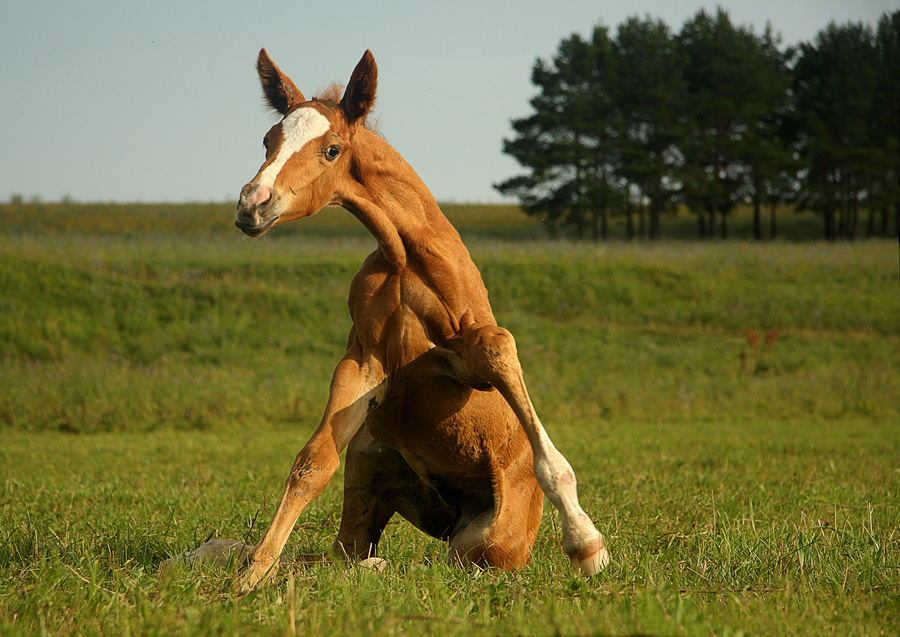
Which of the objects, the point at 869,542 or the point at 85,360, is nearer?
the point at 869,542

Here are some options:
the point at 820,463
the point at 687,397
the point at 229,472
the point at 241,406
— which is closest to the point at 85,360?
the point at 241,406

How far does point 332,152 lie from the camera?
343 centimetres

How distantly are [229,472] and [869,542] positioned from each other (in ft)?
21.9

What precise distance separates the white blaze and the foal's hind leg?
3.79ft

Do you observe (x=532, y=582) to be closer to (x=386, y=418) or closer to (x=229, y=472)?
(x=386, y=418)

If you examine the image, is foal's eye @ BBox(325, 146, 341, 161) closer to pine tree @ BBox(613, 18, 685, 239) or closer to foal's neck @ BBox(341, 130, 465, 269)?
foal's neck @ BBox(341, 130, 465, 269)

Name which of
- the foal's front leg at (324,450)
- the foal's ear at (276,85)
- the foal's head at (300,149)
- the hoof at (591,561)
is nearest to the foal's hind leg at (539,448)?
the hoof at (591,561)

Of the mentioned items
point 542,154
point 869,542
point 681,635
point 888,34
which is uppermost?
point 888,34

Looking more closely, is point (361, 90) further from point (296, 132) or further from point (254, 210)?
point (254, 210)

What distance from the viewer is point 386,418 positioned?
3.68m

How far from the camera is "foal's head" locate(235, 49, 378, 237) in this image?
10.3 feet

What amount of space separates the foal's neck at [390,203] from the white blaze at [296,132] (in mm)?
231

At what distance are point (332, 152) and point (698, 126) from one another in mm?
Answer: 42087

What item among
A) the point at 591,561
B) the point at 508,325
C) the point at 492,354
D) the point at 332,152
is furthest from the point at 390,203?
the point at 508,325
